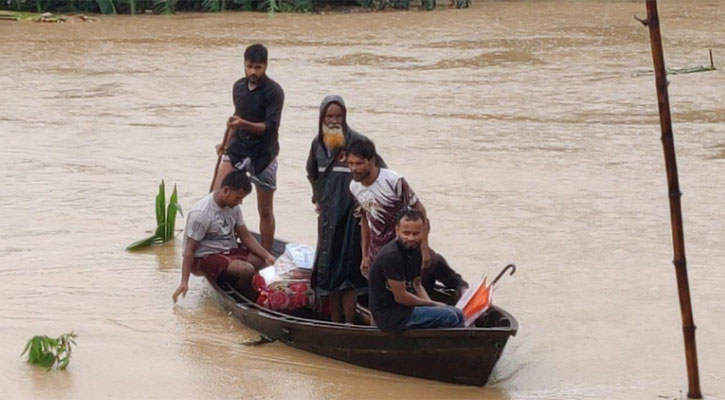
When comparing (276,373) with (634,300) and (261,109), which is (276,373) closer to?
(261,109)

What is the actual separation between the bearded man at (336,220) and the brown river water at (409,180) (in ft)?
1.22

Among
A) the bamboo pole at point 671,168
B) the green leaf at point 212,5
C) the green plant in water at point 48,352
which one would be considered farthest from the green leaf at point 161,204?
the green leaf at point 212,5

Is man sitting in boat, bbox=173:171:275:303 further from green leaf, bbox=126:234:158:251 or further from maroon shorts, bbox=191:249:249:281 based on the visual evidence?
green leaf, bbox=126:234:158:251

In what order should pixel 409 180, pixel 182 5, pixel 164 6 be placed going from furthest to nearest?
pixel 182 5 < pixel 164 6 < pixel 409 180

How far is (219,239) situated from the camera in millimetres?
7438

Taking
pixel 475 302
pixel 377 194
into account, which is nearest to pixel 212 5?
pixel 377 194

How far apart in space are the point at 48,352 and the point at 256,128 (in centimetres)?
180

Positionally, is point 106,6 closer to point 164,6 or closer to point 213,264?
point 164,6

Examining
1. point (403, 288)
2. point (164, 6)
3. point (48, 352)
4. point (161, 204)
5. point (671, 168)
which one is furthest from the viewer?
point (164, 6)

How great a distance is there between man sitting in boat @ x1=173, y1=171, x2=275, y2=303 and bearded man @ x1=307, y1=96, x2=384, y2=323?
68 cm

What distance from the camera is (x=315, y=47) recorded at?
19422 millimetres

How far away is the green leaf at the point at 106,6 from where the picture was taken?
23333mm

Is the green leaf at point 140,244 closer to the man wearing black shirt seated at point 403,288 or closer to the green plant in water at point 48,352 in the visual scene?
the green plant in water at point 48,352

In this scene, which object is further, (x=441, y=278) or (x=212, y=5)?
(x=212, y=5)
